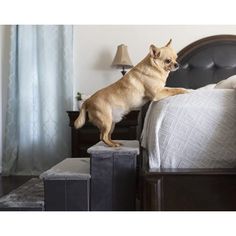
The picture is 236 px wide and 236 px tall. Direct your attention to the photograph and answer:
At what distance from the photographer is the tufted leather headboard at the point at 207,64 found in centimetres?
295

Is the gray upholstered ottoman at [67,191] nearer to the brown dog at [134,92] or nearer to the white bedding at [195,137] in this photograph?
the brown dog at [134,92]

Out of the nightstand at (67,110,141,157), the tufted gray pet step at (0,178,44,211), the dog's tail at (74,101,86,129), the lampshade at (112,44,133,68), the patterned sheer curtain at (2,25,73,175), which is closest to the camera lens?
the tufted gray pet step at (0,178,44,211)

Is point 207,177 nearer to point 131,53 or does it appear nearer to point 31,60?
point 131,53

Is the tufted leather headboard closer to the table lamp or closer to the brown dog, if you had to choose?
the table lamp

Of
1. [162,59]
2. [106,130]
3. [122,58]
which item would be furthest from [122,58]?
[106,130]

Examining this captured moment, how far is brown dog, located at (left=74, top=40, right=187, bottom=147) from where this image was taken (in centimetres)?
144

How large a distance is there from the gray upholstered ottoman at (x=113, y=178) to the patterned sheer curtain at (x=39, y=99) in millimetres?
1750

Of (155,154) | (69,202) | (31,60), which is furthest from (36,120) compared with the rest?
(155,154)

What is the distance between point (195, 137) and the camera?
4.31ft

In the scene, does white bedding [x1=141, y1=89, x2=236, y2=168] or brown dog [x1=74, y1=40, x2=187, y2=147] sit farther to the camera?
brown dog [x1=74, y1=40, x2=187, y2=147]

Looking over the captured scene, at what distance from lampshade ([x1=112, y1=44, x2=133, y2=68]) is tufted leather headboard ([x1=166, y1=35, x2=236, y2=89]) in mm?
432

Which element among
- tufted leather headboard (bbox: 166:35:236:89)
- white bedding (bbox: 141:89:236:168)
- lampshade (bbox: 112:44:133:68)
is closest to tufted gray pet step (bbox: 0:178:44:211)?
white bedding (bbox: 141:89:236:168)

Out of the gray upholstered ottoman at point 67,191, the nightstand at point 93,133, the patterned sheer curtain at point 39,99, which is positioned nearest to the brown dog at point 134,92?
the gray upholstered ottoman at point 67,191

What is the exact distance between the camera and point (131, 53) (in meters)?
3.15
